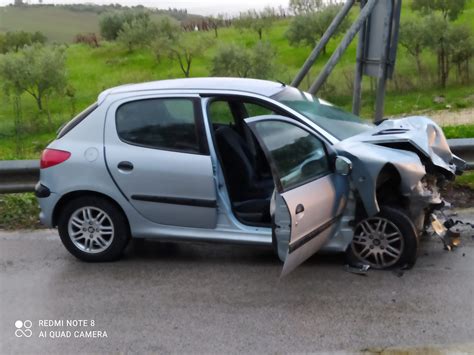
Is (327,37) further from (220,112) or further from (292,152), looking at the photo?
(292,152)

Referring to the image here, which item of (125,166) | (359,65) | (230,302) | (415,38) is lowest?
(230,302)

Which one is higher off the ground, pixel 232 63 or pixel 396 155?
pixel 396 155

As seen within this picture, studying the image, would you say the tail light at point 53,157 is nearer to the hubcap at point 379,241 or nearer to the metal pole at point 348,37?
the hubcap at point 379,241

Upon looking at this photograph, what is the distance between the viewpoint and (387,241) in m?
5.20

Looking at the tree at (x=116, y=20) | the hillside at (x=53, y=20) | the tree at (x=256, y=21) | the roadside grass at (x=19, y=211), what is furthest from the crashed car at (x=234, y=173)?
the tree at (x=256, y=21)

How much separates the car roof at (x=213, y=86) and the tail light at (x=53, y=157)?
0.59 m

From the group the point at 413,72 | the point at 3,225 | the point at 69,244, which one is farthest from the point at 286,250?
the point at 413,72

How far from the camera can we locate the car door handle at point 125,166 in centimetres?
555

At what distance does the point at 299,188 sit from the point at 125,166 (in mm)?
1654

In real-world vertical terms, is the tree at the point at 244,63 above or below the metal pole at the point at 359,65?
below

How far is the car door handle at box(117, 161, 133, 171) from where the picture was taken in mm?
5551

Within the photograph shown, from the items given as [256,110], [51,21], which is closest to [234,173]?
[256,110]

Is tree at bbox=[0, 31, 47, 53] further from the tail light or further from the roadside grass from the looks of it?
the tail light

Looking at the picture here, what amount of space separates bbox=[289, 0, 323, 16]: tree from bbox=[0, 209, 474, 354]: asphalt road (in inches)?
981
